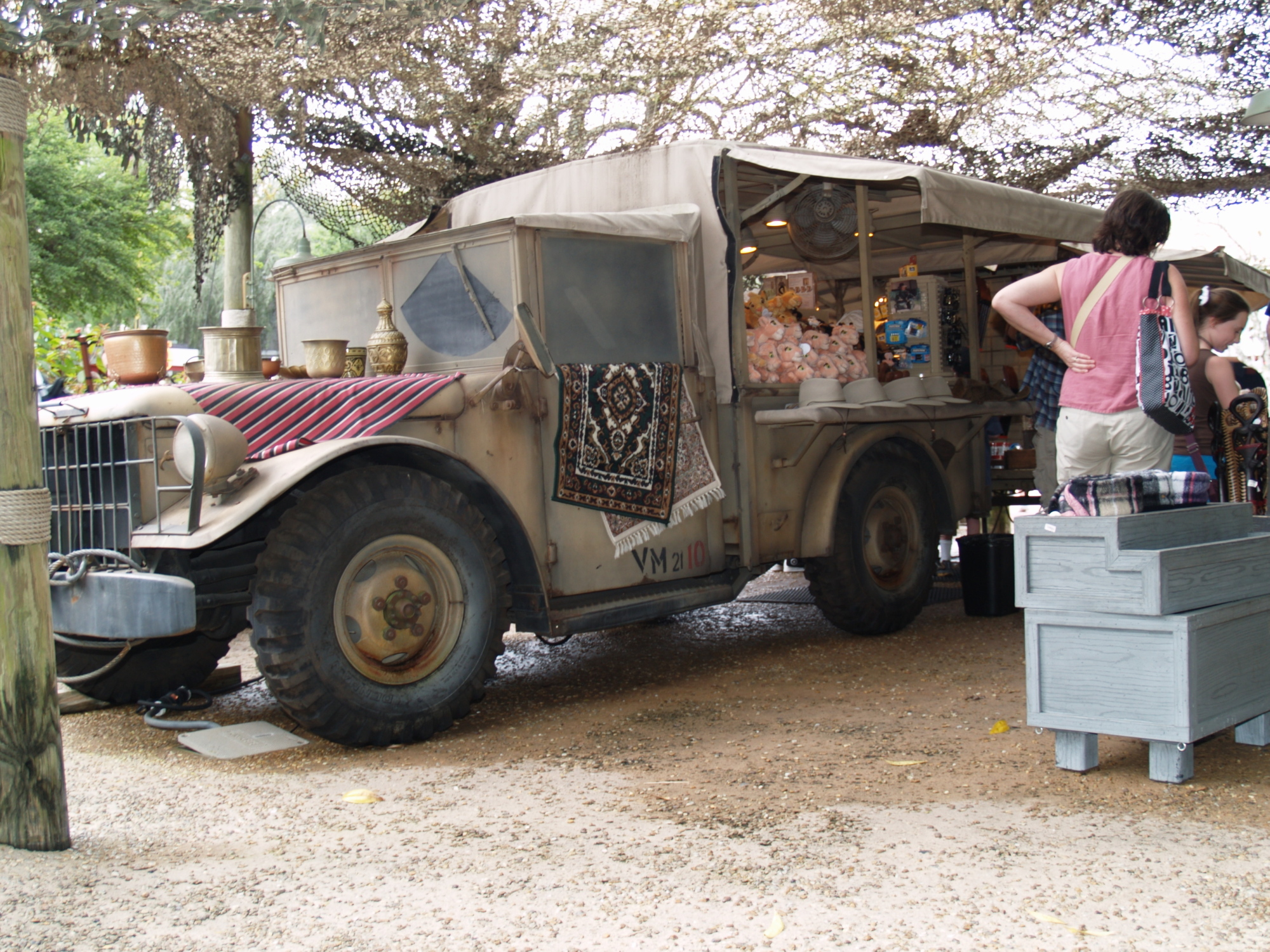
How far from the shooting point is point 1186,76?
11484 millimetres

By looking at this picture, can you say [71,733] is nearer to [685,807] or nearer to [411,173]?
[685,807]

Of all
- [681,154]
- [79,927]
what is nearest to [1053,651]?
[79,927]

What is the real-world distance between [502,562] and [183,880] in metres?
1.96

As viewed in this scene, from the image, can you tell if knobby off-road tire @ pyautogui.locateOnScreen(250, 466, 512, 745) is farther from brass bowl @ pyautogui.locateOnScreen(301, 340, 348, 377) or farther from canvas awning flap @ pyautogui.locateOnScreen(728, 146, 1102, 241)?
canvas awning flap @ pyautogui.locateOnScreen(728, 146, 1102, 241)

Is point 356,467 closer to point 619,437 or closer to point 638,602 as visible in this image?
point 619,437

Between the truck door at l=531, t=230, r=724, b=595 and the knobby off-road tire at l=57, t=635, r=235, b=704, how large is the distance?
1.53m

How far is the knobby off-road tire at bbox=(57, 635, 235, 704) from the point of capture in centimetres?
518

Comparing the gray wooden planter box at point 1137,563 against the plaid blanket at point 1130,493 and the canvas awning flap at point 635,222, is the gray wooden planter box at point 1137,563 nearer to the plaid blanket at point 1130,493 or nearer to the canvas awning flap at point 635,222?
the plaid blanket at point 1130,493

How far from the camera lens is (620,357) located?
532 centimetres

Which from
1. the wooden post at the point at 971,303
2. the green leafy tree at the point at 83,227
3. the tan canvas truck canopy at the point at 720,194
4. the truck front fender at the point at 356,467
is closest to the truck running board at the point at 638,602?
the truck front fender at the point at 356,467

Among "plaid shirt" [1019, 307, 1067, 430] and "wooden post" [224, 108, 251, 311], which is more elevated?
"wooden post" [224, 108, 251, 311]

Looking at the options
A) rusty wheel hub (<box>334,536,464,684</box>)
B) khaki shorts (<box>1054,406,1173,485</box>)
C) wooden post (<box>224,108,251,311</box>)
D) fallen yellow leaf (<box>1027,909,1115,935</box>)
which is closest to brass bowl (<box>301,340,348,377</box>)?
rusty wheel hub (<box>334,536,464,684</box>)

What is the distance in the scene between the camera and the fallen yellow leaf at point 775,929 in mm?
2570

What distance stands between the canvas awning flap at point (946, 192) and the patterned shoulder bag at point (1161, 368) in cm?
153
